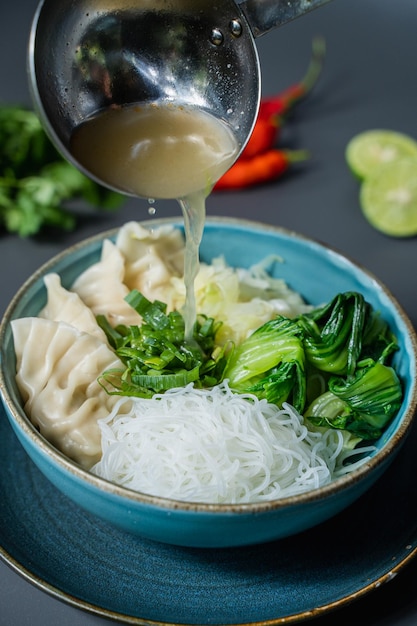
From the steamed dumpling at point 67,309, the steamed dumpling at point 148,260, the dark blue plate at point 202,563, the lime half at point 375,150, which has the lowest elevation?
the dark blue plate at point 202,563

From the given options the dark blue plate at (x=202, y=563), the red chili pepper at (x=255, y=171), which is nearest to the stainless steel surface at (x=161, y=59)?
the dark blue plate at (x=202, y=563)

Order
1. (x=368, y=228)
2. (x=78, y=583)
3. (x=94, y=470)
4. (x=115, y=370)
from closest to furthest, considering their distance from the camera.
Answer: (x=78, y=583) < (x=94, y=470) < (x=115, y=370) < (x=368, y=228)

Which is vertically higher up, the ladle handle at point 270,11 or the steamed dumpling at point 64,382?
the ladle handle at point 270,11

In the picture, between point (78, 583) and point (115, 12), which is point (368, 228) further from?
point (78, 583)

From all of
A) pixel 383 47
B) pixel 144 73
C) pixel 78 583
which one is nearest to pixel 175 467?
pixel 78 583

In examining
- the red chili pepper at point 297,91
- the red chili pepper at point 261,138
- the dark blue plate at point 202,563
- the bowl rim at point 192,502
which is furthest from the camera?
the red chili pepper at point 297,91

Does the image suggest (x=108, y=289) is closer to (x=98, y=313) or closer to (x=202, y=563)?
(x=98, y=313)

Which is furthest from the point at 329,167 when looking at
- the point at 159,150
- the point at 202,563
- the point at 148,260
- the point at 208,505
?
the point at 208,505

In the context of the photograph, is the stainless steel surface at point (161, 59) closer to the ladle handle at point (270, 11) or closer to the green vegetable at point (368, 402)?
the ladle handle at point (270, 11)
